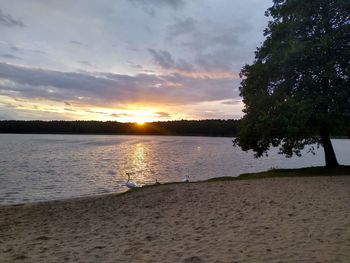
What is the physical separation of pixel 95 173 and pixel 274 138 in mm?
20418

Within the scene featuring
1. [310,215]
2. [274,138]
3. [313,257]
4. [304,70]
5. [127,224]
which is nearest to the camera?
[313,257]

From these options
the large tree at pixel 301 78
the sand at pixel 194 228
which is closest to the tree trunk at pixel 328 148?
the large tree at pixel 301 78

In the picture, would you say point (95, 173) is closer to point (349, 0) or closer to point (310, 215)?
point (349, 0)

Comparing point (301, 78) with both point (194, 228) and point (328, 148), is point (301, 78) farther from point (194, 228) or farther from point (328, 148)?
point (194, 228)

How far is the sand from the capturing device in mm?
8320

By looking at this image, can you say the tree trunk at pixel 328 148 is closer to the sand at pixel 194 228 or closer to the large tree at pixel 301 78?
the large tree at pixel 301 78

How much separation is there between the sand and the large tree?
5448 millimetres

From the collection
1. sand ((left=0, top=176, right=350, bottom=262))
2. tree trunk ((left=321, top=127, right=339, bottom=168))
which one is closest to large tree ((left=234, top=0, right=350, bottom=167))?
tree trunk ((left=321, top=127, right=339, bottom=168))

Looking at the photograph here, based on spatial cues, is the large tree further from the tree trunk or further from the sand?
the sand

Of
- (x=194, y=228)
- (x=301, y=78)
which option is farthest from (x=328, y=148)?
(x=194, y=228)

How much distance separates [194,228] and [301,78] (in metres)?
16.7

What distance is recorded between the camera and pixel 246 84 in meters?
27.0

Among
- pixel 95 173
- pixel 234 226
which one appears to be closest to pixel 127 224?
pixel 234 226

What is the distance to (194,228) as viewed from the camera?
10.9m
